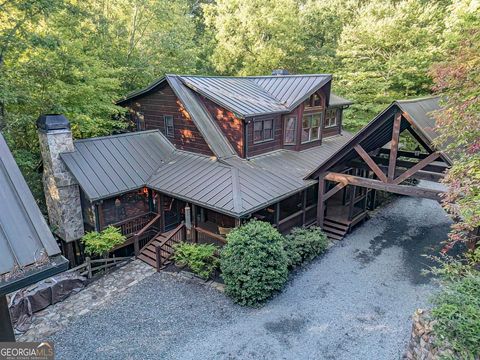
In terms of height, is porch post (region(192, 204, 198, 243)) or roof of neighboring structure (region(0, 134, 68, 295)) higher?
roof of neighboring structure (region(0, 134, 68, 295))

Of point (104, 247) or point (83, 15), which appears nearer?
point (104, 247)

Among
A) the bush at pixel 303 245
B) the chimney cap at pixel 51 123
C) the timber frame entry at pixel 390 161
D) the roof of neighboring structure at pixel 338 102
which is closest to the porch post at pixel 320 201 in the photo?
the timber frame entry at pixel 390 161

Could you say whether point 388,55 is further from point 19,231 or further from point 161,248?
point 19,231

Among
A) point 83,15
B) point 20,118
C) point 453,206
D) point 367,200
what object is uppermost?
point 83,15

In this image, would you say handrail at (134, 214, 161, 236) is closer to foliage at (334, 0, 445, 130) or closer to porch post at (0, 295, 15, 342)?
porch post at (0, 295, 15, 342)

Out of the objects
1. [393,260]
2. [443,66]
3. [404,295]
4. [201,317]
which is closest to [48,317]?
[201,317]

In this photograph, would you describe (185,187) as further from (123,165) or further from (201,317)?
(201,317)

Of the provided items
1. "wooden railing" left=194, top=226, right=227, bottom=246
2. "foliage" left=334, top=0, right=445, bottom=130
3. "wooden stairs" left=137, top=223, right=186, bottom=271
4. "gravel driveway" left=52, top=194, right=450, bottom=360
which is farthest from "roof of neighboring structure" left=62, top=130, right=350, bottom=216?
"foliage" left=334, top=0, right=445, bottom=130
